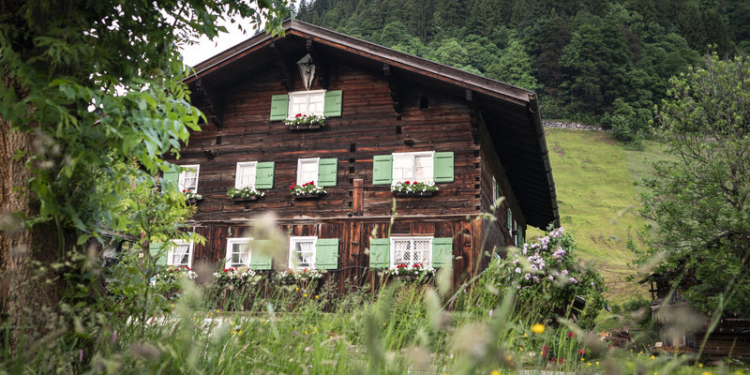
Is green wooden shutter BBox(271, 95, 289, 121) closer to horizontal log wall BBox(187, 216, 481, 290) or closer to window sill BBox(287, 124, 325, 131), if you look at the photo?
window sill BBox(287, 124, 325, 131)

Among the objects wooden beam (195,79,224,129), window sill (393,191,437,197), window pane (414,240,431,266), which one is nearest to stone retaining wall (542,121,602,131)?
wooden beam (195,79,224,129)

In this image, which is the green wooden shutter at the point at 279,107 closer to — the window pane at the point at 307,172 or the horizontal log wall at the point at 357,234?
the window pane at the point at 307,172

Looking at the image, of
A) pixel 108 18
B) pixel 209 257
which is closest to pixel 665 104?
pixel 209 257

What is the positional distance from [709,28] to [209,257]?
9697 centimetres

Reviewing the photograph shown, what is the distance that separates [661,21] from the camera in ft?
326

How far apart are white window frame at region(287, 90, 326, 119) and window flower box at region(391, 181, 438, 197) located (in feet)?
11.0

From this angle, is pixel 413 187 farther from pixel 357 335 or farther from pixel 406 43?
pixel 406 43

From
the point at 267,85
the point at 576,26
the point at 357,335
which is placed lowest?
the point at 357,335

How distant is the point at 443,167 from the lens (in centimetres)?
1509

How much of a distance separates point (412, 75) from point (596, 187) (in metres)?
44.5

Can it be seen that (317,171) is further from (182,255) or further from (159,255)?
(159,255)

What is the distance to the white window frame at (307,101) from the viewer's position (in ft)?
54.7

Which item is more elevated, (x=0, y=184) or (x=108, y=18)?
(x=108, y=18)

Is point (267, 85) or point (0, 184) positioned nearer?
point (0, 184)
